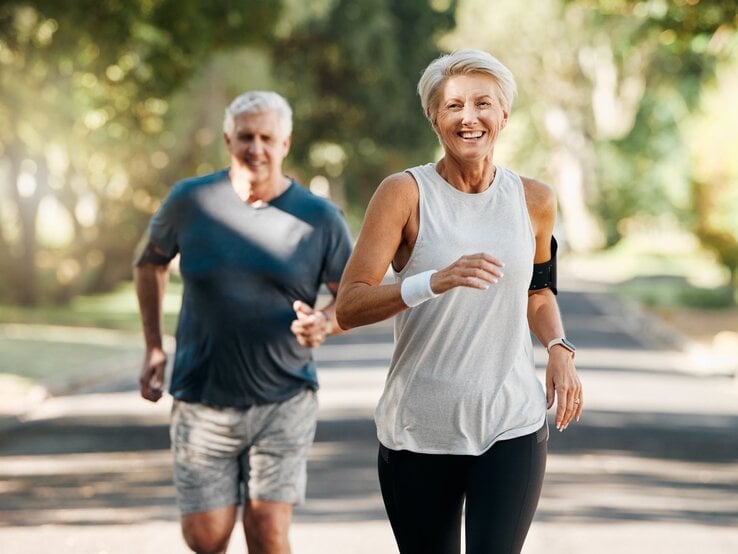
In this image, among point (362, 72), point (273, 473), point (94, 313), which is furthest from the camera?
point (362, 72)

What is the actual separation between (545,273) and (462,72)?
0.72 m

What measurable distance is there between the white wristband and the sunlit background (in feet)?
39.0

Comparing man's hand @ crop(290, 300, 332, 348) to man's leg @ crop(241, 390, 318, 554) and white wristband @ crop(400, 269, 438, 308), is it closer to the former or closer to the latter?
man's leg @ crop(241, 390, 318, 554)

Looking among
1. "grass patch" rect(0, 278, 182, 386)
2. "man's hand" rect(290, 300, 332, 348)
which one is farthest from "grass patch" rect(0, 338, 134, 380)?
"man's hand" rect(290, 300, 332, 348)

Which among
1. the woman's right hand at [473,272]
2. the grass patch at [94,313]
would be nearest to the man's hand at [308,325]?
the woman's right hand at [473,272]

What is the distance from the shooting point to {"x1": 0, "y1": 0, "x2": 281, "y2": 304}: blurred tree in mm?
18766

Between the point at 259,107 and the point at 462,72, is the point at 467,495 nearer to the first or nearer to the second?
the point at 462,72

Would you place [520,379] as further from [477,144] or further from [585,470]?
[585,470]

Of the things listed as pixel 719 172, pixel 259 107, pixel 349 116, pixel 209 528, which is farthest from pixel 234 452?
pixel 349 116

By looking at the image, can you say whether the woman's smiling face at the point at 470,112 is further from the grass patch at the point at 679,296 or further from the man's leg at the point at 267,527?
the grass patch at the point at 679,296

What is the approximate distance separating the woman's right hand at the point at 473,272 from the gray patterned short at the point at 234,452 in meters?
1.95

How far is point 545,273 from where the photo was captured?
196 inches

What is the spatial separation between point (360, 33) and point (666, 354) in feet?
58.4

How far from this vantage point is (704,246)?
3766 cm
